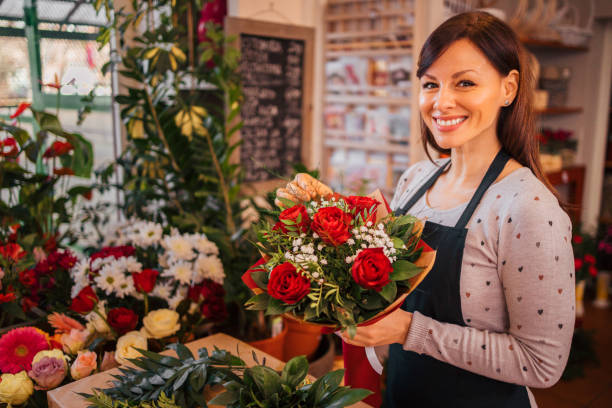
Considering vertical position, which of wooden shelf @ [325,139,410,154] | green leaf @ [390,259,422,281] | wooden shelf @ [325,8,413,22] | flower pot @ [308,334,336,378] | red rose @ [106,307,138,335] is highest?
wooden shelf @ [325,8,413,22]

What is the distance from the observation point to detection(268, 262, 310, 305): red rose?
3.15ft

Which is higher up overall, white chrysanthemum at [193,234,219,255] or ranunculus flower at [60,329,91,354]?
white chrysanthemum at [193,234,219,255]

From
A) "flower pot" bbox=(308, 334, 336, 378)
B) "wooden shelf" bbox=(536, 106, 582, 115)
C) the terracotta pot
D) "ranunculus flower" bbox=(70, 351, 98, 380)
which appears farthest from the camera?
"wooden shelf" bbox=(536, 106, 582, 115)

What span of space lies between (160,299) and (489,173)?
3.77ft

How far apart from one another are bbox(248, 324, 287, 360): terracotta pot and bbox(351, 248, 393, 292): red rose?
1023 mm

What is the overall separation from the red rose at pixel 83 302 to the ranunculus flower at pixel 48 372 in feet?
0.65

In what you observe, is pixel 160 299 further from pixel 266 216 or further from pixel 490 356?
pixel 490 356

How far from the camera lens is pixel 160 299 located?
1.72 m

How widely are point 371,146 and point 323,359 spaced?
2205 millimetres

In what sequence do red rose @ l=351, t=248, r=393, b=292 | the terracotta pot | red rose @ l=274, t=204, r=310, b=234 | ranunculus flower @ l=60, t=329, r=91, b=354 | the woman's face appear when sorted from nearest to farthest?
red rose @ l=351, t=248, r=393, b=292
red rose @ l=274, t=204, r=310, b=234
the woman's face
ranunculus flower @ l=60, t=329, r=91, b=354
the terracotta pot

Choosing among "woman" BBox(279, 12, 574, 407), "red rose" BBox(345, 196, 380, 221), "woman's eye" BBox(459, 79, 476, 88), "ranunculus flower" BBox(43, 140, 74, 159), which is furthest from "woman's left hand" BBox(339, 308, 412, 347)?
"ranunculus flower" BBox(43, 140, 74, 159)

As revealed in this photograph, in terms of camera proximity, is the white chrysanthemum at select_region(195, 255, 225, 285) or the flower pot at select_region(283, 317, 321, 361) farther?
the flower pot at select_region(283, 317, 321, 361)

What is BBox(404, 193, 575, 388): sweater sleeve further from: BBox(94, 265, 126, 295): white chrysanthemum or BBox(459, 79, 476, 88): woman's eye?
BBox(94, 265, 126, 295): white chrysanthemum

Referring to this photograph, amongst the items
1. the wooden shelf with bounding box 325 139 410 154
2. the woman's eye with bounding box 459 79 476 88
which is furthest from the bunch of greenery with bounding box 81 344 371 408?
the wooden shelf with bounding box 325 139 410 154
